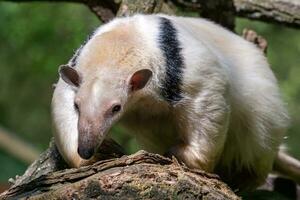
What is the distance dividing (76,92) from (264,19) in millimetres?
2918

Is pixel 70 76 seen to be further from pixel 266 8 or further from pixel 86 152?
pixel 266 8

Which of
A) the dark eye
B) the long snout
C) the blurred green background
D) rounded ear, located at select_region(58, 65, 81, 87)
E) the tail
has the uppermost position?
rounded ear, located at select_region(58, 65, 81, 87)

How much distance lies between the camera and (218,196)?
14.2 feet

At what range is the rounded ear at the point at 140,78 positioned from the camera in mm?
4809

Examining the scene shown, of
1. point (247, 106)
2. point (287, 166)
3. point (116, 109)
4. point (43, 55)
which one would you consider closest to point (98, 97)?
point (116, 109)

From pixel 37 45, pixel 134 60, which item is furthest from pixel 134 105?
pixel 37 45

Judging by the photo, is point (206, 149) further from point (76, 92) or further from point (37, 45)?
point (37, 45)

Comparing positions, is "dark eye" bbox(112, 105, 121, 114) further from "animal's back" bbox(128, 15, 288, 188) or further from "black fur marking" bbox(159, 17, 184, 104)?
"animal's back" bbox(128, 15, 288, 188)

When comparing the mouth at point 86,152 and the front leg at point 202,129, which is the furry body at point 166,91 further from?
the mouth at point 86,152

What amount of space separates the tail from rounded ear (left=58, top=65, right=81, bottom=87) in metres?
2.41

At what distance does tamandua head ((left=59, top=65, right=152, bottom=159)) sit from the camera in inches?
184

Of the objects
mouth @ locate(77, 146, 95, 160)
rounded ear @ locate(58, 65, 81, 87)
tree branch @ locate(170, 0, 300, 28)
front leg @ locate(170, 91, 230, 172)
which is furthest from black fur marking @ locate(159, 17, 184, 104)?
tree branch @ locate(170, 0, 300, 28)

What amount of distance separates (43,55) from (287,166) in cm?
557

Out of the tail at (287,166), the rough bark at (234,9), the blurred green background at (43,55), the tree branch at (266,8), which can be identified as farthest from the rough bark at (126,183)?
the blurred green background at (43,55)
